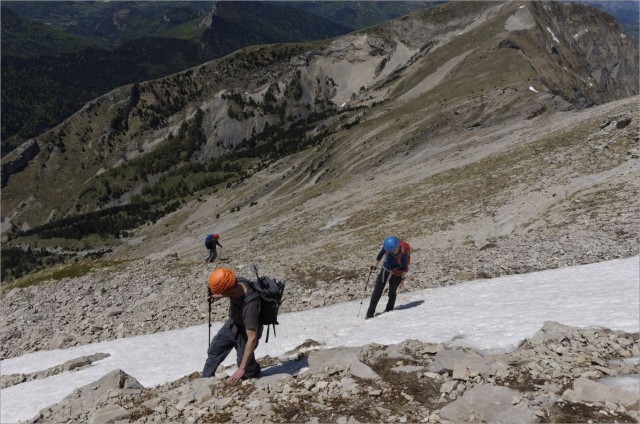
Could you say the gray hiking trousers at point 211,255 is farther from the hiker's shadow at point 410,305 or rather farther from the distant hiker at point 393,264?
the distant hiker at point 393,264

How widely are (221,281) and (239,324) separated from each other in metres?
1.76

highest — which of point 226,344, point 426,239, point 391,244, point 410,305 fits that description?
point 391,244

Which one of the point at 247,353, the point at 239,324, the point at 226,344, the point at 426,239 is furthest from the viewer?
the point at 426,239

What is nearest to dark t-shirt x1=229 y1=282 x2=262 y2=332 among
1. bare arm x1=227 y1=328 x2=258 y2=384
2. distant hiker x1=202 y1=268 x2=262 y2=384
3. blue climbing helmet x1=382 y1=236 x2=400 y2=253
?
distant hiker x1=202 y1=268 x2=262 y2=384

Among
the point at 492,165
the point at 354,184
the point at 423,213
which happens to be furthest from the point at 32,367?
the point at 354,184

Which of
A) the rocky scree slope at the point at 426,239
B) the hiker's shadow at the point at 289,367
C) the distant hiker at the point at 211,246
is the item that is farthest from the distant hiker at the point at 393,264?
the distant hiker at the point at 211,246

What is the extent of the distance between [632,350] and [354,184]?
190 ft

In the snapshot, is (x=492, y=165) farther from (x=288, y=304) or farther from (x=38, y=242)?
(x=38, y=242)

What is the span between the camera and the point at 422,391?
9492 millimetres

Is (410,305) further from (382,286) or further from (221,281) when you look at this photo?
(221,281)

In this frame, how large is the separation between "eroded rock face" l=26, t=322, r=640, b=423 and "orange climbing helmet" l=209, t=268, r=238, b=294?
2.32 meters

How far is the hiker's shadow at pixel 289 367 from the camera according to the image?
38.1 feet

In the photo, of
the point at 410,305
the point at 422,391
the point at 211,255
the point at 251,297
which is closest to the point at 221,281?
the point at 251,297

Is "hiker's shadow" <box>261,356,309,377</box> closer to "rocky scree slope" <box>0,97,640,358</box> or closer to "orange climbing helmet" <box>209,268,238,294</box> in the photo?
"orange climbing helmet" <box>209,268,238,294</box>
